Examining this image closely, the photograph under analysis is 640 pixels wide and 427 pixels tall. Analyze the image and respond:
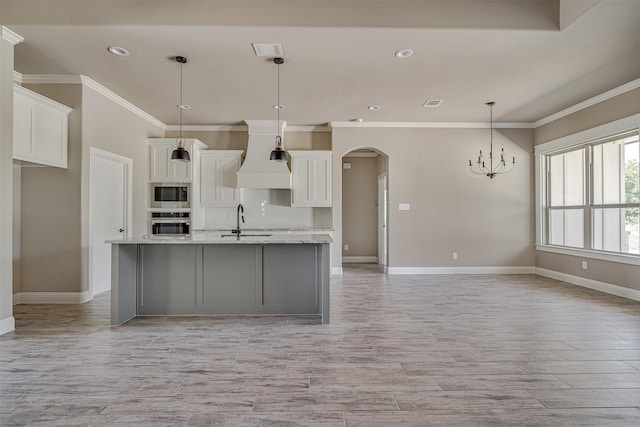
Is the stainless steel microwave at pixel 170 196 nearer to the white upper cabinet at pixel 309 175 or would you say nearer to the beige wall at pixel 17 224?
the white upper cabinet at pixel 309 175

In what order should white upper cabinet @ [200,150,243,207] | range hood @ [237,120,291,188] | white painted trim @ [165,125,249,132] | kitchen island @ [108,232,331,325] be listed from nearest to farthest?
kitchen island @ [108,232,331,325]
range hood @ [237,120,291,188]
white upper cabinet @ [200,150,243,207]
white painted trim @ [165,125,249,132]

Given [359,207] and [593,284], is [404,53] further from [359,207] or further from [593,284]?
[359,207]

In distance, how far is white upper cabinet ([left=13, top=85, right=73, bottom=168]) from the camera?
387 cm

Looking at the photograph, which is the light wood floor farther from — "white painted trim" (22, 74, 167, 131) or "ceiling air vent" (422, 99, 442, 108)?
"ceiling air vent" (422, 99, 442, 108)

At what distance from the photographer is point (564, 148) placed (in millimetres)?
6078

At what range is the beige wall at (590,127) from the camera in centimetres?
480

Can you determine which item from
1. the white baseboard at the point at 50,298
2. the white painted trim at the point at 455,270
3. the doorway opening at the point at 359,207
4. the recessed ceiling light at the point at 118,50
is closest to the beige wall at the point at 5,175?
the recessed ceiling light at the point at 118,50

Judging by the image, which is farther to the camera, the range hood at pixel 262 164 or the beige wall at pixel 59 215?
the range hood at pixel 262 164

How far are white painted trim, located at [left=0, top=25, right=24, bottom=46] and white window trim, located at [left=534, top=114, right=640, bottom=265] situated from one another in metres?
7.17

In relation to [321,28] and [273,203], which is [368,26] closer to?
[321,28]

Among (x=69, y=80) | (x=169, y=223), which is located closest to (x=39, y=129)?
(x=69, y=80)

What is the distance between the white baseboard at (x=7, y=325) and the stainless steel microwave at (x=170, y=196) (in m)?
3.18

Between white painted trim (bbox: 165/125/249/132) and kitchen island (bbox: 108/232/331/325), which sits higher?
white painted trim (bbox: 165/125/249/132)

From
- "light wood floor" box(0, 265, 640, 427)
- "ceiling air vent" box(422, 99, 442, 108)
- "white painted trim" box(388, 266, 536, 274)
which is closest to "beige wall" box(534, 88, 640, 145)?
"ceiling air vent" box(422, 99, 442, 108)
